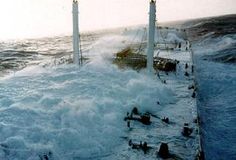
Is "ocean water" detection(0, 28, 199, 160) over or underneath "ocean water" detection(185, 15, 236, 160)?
over

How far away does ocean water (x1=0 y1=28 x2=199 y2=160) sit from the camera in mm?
11758

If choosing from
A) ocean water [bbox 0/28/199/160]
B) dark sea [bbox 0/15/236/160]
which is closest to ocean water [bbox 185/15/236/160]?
dark sea [bbox 0/15/236/160]

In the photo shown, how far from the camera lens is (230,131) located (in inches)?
648

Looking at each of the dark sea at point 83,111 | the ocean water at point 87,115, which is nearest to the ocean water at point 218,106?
the dark sea at point 83,111

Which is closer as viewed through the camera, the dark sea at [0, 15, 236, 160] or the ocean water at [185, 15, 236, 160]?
the dark sea at [0, 15, 236, 160]

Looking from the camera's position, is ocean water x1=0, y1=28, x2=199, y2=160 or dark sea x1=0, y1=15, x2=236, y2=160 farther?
dark sea x1=0, y1=15, x2=236, y2=160

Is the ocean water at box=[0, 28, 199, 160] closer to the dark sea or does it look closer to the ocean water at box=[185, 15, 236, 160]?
the dark sea

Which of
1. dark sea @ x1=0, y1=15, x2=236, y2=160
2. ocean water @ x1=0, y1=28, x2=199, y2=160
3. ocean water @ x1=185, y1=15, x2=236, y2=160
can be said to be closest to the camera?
ocean water @ x1=0, y1=28, x2=199, y2=160

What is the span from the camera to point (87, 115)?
14.2 m

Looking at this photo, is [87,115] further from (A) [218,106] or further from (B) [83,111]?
(A) [218,106]

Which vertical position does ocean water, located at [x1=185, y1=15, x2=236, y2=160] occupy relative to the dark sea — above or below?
below

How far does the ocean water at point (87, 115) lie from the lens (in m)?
11.8

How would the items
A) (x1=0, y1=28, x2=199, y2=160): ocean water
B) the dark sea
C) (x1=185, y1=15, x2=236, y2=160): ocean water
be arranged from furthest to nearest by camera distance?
(x1=185, y1=15, x2=236, y2=160): ocean water, the dark sea, (x1=0, y1=28, x2=199, y2=160): ocean water

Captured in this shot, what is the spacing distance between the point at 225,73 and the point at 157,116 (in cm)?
1673
